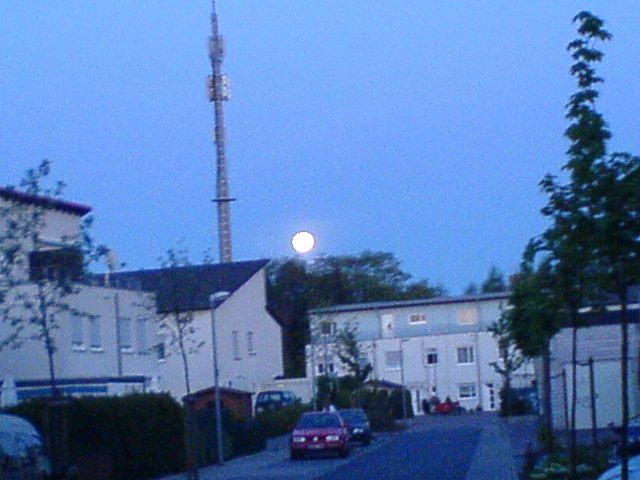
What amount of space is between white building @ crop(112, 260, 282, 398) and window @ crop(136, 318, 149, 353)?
313 inches

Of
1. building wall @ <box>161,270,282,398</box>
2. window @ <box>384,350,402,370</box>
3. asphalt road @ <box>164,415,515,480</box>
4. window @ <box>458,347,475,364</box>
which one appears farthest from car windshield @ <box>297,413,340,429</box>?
window @ <box>384,350,402,370</box>

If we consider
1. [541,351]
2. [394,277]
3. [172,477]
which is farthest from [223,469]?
[394,277]

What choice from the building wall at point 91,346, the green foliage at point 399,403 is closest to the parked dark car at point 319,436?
the building wall at point 91,346

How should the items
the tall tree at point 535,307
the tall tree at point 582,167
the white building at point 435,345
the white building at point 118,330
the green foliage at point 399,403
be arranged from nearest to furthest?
the tall tree at point 582,167
the tall tree at point 535,307
the white building at point 118,330
the green foliage at point 399,403
the white building at point 435,345

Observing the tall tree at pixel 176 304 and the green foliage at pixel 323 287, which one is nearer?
the tall tree at pixel 176 304

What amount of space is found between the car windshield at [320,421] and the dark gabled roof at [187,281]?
18.4 feet

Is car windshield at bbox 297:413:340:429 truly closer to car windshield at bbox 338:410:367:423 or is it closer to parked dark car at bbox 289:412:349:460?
parked dark car at bbox 289:412:349:460

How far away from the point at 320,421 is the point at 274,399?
81.0 ft

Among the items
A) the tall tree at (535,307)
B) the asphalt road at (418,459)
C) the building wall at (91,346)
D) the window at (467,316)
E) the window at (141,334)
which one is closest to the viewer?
the tall tree at (535,307)

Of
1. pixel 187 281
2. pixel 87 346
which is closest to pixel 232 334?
pixel 87 346

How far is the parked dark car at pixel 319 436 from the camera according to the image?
49312mm

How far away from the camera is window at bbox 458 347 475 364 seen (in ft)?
340

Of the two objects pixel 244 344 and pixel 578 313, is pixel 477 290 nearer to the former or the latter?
pixel 244 344

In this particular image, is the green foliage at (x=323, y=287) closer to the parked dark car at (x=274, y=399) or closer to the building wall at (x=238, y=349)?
the building wall at (x=238, y=349)
